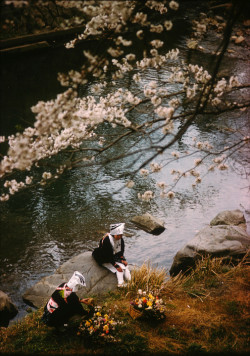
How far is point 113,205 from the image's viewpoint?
9000 millimetres

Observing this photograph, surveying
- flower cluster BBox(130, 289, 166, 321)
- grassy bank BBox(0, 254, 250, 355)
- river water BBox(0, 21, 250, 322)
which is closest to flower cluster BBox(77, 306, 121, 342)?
grassy bank BBox(0, 254, 250, 355)

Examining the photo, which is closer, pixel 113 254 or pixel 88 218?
pixel 113 254

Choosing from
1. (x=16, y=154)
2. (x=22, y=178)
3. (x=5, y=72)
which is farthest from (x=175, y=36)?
(x=16, y=154)

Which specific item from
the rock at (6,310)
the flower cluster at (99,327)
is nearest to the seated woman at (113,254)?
the flower cluster at (99,327)

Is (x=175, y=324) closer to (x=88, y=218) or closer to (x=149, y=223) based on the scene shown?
(x=149, y=223)

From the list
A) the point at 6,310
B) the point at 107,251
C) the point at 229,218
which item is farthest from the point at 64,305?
the point at 229,218

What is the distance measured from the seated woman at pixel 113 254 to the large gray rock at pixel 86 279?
0.14 m

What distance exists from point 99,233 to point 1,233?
98.1 inches

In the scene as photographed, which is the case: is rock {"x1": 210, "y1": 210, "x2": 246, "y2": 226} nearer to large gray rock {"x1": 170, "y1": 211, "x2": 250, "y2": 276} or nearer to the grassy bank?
large gray rock {"x1": 170, "y1": 211, "x2": 250, "y2": 276}

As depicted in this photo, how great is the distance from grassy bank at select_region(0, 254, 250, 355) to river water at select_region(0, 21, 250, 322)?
49.3 inches

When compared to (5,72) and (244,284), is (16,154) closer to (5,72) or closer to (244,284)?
(244,284)

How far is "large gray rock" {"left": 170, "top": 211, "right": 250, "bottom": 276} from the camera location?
6.36 m

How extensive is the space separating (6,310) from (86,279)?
5.13ft

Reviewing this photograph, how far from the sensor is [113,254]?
20.5ft
